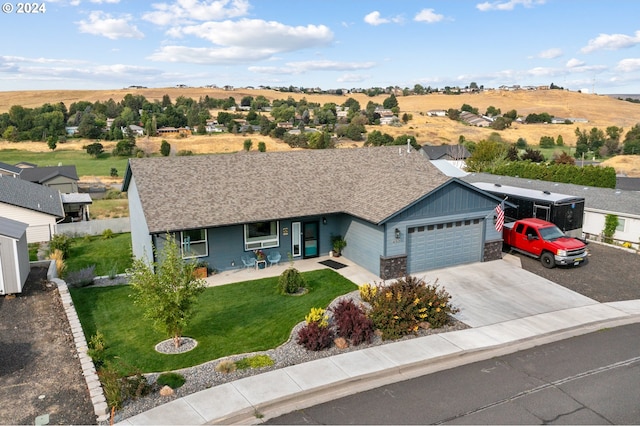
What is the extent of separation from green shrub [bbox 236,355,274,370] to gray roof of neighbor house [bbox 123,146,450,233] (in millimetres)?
7862

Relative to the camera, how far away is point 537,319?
53.3 feet

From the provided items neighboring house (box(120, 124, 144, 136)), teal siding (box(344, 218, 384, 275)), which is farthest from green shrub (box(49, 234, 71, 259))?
neighboring house (box(120, 124, 144, 136))

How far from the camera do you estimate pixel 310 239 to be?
23172 millimetres

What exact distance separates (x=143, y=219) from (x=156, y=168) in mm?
2806

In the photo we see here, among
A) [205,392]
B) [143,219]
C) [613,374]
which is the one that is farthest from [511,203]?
[205,392]

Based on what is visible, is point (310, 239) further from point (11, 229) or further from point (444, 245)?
point (11, 229)

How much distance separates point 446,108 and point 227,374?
159 meters

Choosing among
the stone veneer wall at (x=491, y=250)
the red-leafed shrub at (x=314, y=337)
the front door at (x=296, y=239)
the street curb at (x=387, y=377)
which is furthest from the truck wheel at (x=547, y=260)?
the red-leafed shrub at (x=314, y=337)

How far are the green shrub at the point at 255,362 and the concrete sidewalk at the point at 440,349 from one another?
1.80ft

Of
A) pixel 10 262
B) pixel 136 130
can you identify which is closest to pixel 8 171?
pixel 10 262

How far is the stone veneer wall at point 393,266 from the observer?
20.0 meters

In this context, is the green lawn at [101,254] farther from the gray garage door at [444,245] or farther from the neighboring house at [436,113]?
the neighboring house at [436,113]

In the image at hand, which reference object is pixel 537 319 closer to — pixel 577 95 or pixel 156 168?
pixel 156 168

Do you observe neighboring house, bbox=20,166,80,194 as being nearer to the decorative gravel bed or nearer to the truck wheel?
the decorative gravel bed
